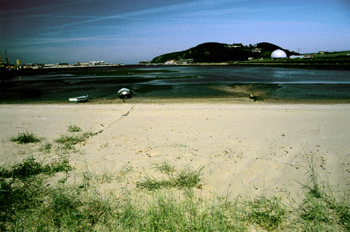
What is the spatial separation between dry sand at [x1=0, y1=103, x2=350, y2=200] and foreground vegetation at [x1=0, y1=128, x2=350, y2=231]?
0.29 metres

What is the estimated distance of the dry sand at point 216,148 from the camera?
443cm

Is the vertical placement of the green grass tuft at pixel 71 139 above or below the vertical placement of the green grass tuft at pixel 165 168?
above

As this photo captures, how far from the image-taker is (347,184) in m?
4.11

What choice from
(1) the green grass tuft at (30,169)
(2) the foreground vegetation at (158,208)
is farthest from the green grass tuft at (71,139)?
(2) the foreground vegetation at (158,208)

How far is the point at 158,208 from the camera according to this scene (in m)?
3.46

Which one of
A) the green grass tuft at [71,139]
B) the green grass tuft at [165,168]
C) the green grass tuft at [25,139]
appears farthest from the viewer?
the green grass tuft at [25,139]

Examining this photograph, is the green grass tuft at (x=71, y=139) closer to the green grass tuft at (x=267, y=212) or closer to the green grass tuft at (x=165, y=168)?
the green grass tuft at (x=165, y=168)

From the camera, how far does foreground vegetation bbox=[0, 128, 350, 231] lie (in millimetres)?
3051

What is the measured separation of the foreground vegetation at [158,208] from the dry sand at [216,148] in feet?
0.96

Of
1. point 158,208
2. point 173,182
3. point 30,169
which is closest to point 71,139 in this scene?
point 30,169

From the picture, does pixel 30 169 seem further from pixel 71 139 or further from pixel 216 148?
pixel 216 148

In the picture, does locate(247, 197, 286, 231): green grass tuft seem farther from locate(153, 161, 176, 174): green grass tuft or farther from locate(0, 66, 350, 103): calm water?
locate(0, 66, 350, 103): calm water

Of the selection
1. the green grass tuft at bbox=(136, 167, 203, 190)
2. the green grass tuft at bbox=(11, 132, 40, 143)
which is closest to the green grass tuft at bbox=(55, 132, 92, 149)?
the green grass tuft at bbox=(11, 132, 40, 143)

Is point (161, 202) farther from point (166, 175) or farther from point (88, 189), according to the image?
point (88, 189)
